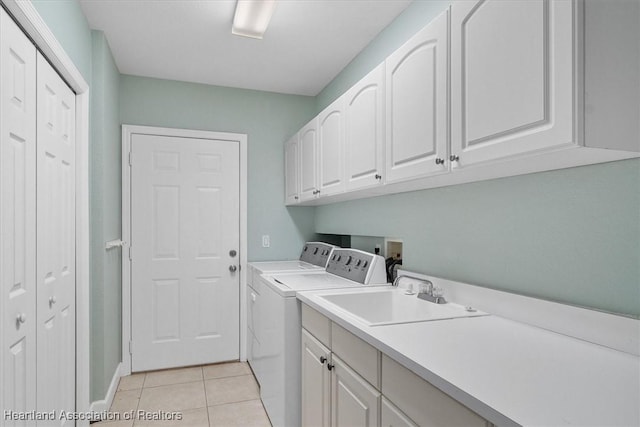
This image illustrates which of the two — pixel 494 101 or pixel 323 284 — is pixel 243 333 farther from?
pixel 494 101

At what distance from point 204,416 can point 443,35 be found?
2.56 metres

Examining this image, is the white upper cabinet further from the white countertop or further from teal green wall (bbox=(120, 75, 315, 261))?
the white countertop

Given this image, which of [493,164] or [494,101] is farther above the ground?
[494,101]

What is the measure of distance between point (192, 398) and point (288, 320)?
1247mm

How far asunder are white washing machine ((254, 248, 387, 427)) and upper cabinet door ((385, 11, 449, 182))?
73 cm

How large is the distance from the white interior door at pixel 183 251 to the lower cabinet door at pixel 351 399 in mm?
2047

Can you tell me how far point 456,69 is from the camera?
4.43 feet

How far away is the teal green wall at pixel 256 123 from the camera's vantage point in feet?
10.9

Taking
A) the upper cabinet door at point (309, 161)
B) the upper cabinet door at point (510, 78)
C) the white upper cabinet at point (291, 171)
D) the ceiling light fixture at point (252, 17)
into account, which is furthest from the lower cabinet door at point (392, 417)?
the white upper cabinet at point (291, 171)

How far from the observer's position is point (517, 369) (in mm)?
987

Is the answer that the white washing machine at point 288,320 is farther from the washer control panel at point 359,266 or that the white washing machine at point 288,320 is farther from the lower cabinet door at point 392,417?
the lower cabinet door at point 392,417

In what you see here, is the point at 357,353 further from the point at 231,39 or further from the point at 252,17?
the point at 231,39

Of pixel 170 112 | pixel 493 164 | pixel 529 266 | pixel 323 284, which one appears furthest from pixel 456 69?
pixel 170 112

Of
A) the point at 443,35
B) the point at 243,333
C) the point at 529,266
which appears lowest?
the point at 243,333
